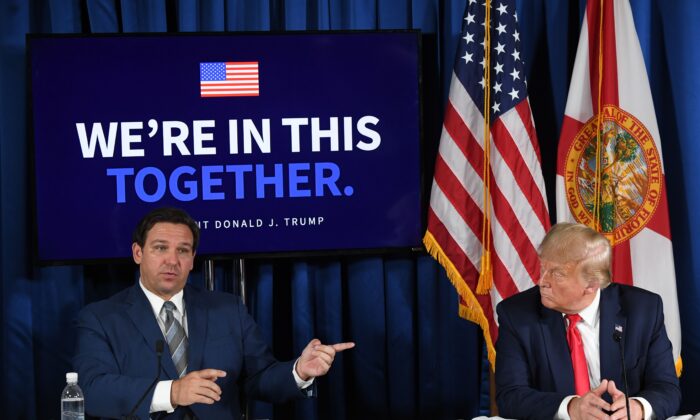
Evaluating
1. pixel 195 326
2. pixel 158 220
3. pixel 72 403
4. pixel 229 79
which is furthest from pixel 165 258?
pixel 229 79

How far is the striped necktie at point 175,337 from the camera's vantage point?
342 centimetres

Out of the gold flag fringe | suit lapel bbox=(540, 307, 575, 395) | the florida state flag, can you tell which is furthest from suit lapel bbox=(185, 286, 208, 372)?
the florida state flag

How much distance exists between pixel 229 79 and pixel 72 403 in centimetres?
203

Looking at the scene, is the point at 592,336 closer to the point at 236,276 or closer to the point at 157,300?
the point at 157,300

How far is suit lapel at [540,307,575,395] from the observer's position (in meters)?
3.04

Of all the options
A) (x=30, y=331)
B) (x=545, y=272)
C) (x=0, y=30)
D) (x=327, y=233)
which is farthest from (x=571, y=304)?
(x=0, y=30)

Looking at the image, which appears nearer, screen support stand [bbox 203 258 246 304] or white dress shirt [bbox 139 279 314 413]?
white dress shirt [bbox 139 279 314 413]

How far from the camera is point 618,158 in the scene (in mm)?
4543

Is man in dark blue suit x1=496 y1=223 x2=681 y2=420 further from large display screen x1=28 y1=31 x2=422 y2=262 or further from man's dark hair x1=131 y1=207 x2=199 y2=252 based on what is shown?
large display screen x1=28 y1=31 x2=422 y2=262

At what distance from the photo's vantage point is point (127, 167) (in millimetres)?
4500

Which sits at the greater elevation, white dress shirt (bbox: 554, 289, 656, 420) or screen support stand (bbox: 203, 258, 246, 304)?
screen support stand (bbox: 203, 258, 246, 304)

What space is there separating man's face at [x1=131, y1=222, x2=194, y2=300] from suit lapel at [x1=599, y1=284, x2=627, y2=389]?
4.68ft

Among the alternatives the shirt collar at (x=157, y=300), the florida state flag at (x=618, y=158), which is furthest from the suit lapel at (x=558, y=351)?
the florida state flag at (x=618, y=158)

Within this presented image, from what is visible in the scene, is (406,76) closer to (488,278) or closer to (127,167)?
(488,278)
